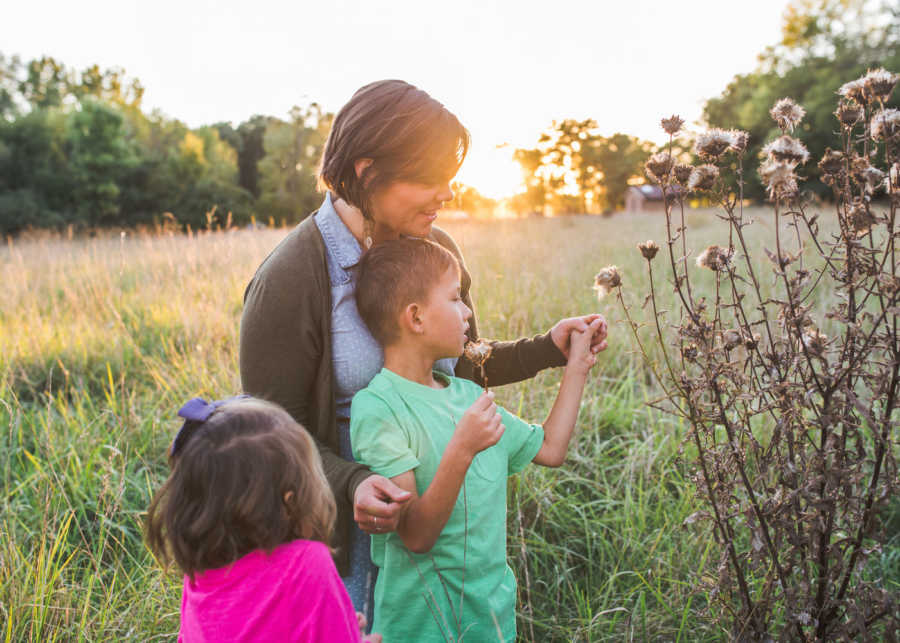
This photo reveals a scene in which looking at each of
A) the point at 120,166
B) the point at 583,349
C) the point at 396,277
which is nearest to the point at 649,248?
the point at 583,349

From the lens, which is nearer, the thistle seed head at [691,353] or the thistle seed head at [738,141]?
the thistle seed head at [738,141]

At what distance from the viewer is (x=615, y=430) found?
3.39 m

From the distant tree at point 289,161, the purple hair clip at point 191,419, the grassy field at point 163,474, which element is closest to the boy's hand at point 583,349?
the grassy field at point 163,474

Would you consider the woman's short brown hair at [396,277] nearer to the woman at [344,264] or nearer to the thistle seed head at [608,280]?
the woman at [344,264]

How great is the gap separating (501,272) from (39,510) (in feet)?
15.3

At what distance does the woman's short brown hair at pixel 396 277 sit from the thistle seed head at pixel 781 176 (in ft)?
2.59

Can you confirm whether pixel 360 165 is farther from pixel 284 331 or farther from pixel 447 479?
pixel 447 479

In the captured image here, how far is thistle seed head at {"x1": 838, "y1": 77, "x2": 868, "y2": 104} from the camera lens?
1302 mm

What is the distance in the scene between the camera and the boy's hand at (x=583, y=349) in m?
1.83

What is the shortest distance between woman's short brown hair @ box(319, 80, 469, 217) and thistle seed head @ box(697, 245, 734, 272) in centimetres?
79

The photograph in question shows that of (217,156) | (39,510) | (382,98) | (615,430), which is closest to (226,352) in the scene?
(39,510)

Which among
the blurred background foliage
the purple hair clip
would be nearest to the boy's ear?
the purple hair clip

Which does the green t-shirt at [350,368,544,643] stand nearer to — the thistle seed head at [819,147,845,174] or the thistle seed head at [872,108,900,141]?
the thistle seed head at [819,147,845,174]

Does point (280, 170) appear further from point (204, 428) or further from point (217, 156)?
point (204, 428)
